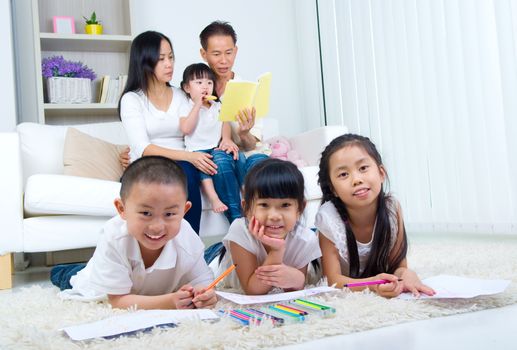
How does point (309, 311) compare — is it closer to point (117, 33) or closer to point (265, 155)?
point (265, 155)

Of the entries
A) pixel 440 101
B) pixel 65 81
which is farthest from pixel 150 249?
pixel 65 81

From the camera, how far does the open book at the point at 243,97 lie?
6.79 ft

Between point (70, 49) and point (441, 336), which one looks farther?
point (70, 49)

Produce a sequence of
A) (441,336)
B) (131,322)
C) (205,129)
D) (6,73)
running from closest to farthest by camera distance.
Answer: (441,336)
(131,322)
(205,129)
(6,73)

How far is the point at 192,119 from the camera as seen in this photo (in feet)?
7.53

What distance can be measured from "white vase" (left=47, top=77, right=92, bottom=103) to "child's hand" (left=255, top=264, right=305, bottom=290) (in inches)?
90.0

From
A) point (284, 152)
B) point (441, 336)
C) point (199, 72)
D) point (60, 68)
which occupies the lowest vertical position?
point (441, 336)

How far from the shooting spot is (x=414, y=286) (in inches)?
51.8

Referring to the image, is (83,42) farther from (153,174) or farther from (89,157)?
(153,174)

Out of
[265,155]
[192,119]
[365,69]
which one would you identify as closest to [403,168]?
[365,69]

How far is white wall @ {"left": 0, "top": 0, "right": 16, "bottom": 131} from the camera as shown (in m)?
2.98

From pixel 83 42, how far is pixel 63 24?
0.52ft

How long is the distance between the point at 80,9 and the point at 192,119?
1.75 m

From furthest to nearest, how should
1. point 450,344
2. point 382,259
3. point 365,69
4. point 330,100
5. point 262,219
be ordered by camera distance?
1. point 330,100
2. point 365,69
3. point 382,259
4. point 262,219
5. point 450,344
